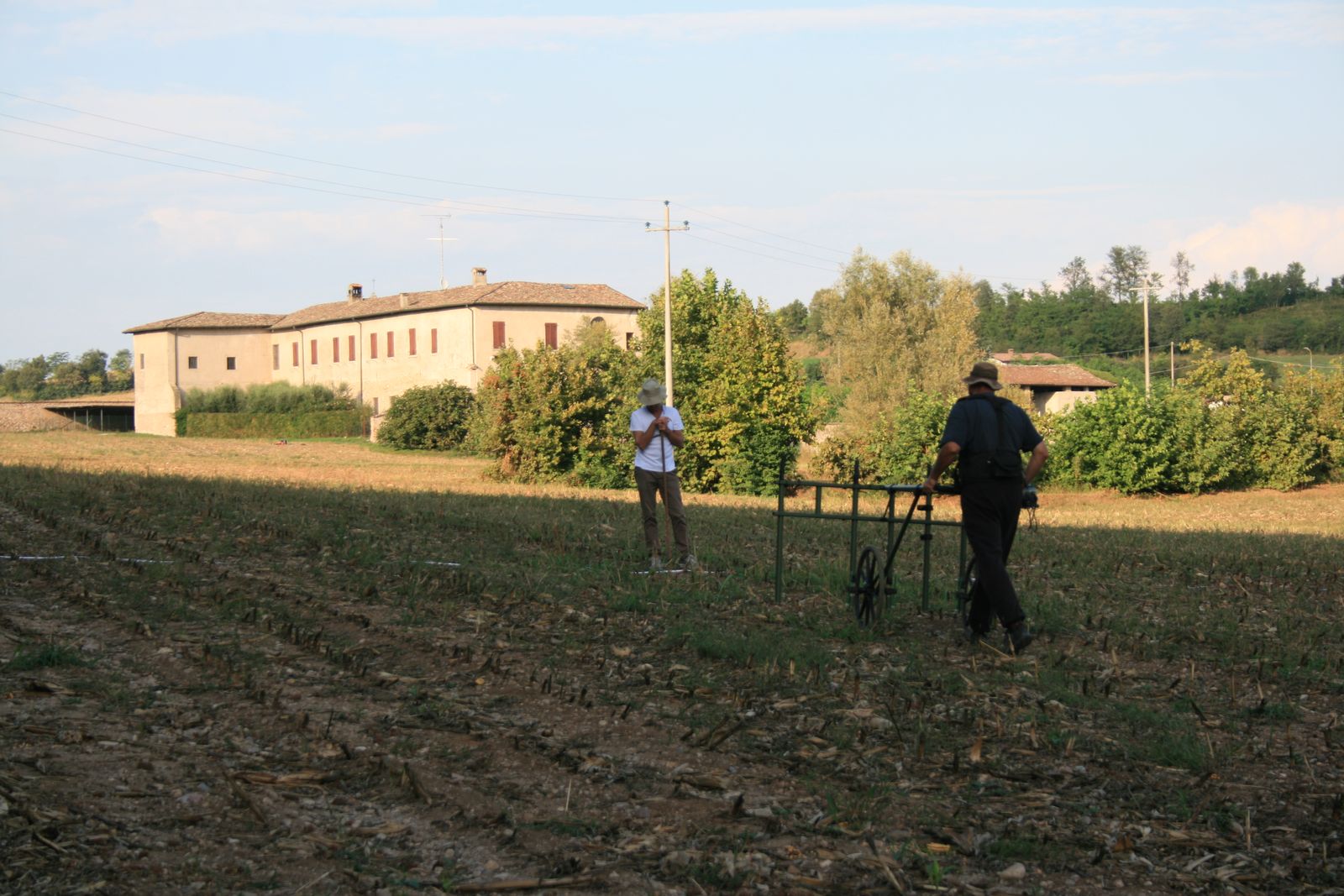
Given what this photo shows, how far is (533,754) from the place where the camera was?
6.25 m

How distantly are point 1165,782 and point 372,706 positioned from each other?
169 inches

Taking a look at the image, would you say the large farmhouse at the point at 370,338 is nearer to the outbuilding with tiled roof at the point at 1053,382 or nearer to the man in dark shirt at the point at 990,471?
the outbuilding with tiled roof at the point at 1053,382

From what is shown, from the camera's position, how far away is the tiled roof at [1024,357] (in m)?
97.2

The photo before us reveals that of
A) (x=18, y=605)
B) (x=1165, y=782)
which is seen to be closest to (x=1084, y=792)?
(x=1165, y=782)

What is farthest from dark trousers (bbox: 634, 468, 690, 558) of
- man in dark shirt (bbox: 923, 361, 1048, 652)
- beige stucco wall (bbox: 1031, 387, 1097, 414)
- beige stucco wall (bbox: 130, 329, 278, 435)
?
beige stucco wall (bbox: 130, 329, 278, 435)

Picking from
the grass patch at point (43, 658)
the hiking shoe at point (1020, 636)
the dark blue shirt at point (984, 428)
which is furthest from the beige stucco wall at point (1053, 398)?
the grass patch at point (43, 658)

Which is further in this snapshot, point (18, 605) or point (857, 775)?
point (18, 605)

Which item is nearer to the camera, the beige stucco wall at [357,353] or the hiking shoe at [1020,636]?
the hiking shoe at [1020,636]

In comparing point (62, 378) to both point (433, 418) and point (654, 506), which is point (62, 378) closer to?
point (433, 418)

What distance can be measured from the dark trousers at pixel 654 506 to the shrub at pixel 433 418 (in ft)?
166

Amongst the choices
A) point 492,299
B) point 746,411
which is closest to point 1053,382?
point 492,299

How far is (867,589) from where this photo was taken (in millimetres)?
9555

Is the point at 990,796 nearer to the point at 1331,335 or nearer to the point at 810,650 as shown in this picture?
the point at 810,650

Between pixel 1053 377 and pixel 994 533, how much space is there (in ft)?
250
